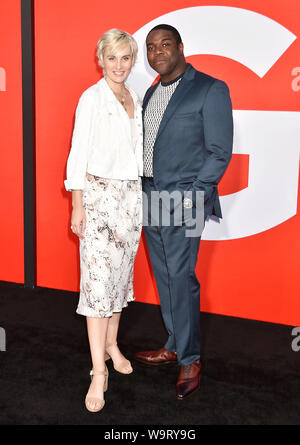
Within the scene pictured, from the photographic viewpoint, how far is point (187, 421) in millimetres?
2020

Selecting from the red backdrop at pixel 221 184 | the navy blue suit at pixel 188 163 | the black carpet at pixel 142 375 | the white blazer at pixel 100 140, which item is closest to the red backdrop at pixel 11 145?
the red backdrop at pixel 221 184

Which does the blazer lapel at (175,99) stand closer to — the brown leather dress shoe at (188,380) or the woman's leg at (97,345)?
the woman's leg at (97,345)

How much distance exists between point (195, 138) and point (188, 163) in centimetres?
12

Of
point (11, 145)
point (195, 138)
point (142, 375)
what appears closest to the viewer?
point (195, 138)

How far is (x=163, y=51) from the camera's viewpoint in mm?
2170

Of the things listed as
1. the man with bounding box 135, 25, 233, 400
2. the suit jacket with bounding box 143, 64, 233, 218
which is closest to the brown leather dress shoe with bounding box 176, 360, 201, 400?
the man with bounding box 135, 25, 233, 400

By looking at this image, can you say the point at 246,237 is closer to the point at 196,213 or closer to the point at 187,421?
the point at 196,213

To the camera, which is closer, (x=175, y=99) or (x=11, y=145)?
(x=175, y=99)

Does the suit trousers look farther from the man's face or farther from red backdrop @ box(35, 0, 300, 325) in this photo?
red backdrop @ box(35, 0, 300, 325)

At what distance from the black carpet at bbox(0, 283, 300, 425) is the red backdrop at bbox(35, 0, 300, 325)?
0.61 feet

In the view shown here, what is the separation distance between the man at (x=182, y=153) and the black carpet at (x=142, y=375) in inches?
6.2

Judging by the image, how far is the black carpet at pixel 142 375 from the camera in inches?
81.0

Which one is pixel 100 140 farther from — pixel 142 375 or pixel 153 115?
pixel 142 375

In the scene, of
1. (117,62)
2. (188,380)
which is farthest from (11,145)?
(188,380)
